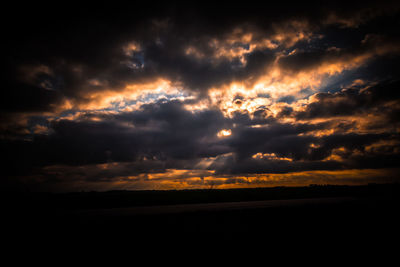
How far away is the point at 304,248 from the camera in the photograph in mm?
11453

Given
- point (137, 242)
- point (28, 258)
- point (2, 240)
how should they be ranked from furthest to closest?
1. point (2, 240)
2. point (137, 242)
3. point (28, 258)

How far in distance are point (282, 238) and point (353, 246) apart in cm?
449

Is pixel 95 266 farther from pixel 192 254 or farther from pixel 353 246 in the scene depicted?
pixel 353 246

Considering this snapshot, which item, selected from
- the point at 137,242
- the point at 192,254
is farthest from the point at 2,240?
the point at 192,254

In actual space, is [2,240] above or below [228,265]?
below

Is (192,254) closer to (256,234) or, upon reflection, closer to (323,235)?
(256,234)

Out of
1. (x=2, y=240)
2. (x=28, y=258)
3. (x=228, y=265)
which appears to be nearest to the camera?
(x=228, y=265)

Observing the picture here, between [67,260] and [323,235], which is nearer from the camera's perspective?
[67,260]

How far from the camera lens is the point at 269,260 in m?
9.66

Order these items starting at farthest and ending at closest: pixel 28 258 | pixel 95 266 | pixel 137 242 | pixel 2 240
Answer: pixel 2 240 < pixel 137 242 < pixel 28 258 < pixel 95 266

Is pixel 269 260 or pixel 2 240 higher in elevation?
pixel 269 260

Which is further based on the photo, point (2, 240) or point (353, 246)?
point (2, 240)

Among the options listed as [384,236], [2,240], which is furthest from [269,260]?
[2,240]

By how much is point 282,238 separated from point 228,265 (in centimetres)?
701
